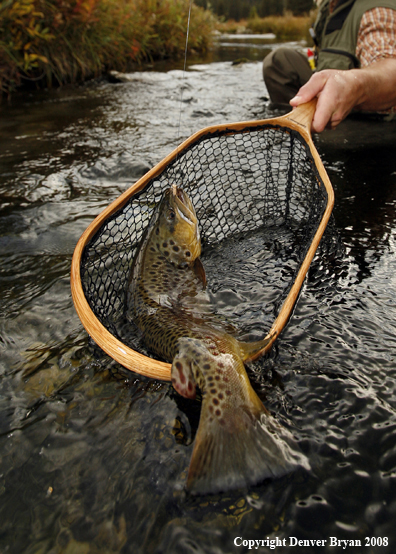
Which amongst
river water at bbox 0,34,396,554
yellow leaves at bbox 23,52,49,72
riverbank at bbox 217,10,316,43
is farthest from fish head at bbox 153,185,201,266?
riverbank at bbox 217,10,316,43

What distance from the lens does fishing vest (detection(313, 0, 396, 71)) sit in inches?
163

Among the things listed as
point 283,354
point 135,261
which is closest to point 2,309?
point 135,261

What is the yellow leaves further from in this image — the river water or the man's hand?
the man's hand

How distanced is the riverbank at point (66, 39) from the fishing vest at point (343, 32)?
15.1 ft

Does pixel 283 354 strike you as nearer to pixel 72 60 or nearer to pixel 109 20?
pixel 72 60

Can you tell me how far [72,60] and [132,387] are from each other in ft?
27.9

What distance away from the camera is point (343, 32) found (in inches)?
176

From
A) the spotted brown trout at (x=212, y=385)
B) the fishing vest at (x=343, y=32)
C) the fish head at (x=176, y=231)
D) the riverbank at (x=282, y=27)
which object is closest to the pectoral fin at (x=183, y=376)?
the spotted brown trout at (x=212, y=385)

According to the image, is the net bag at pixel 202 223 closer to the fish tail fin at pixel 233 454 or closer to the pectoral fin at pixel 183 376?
the pectoral fin at pixel 183 376

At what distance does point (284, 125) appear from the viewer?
252 cm

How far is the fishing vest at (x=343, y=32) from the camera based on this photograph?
163 inches

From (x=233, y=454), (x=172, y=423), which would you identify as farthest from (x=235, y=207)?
(x=233, y=454)

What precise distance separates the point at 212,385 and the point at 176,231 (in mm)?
1155

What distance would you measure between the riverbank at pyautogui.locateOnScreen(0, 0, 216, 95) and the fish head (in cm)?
593
